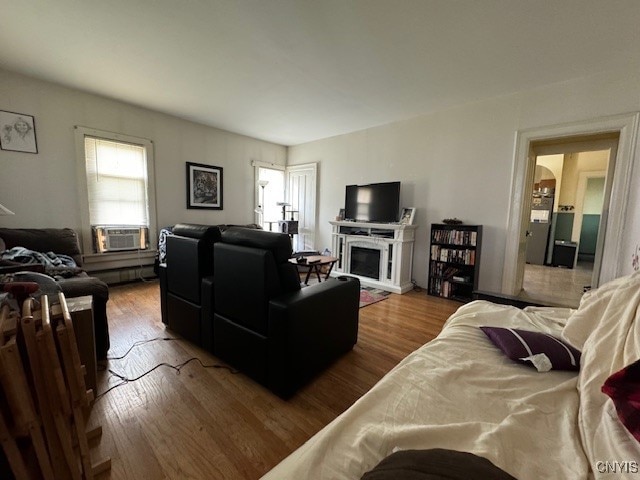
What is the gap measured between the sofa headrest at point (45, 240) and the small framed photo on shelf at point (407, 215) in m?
4.31

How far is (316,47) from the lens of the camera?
95.0 inches

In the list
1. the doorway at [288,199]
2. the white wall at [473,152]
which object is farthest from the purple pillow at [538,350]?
the doorway at [288,199]

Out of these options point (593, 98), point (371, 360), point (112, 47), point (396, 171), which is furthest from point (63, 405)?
point (593, 98)

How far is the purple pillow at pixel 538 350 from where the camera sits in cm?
106

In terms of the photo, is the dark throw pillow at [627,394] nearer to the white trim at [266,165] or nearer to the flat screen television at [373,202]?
the flat screen television at [373,202]

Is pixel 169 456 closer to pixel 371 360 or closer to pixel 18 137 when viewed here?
pixel 371 360

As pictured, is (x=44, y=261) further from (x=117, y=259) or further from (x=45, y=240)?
(x=117, y=259)

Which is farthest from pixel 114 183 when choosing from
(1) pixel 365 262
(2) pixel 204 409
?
(1) pixel 365 262

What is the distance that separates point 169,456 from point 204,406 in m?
0.32

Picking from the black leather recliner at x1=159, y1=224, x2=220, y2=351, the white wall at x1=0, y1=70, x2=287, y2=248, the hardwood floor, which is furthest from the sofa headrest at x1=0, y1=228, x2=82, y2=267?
the black leather recliner at x1=159, y1=224, x2=220, y2=351

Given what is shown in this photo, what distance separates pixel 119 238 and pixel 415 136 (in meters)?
4.66

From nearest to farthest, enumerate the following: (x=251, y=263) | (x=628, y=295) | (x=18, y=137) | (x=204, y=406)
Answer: (x=628, y=295) < (x=204, y=406) < (x=251, y=263) < (x=18, y=137)

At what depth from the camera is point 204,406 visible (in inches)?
62.2

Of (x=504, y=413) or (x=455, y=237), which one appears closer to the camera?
(x=504, y=413)
